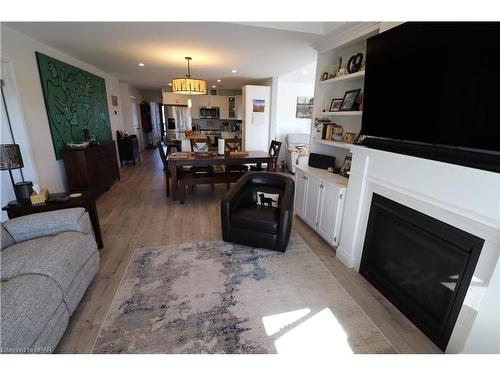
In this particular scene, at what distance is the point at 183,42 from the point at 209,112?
5482 mm

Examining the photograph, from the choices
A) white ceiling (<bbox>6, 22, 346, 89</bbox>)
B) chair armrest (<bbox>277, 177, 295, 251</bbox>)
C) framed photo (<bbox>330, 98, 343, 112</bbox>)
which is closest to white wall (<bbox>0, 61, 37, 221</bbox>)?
white ceiling (<bbox>6, 22, 346, 89</bbox>)

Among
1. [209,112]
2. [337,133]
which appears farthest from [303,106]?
[337,133]

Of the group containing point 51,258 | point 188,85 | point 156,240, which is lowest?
point 156,240

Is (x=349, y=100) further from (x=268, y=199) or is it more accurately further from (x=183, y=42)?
(x=183, y=42)

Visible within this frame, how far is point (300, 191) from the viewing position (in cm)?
328

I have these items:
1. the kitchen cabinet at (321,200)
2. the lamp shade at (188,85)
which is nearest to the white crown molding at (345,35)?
the kitchen cabinet at (321,200)

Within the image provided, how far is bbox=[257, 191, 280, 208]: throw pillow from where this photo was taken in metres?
2.73

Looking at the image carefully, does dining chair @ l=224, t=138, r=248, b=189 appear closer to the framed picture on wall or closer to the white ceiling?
the white ceiling

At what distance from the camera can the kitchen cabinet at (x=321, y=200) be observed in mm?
2476

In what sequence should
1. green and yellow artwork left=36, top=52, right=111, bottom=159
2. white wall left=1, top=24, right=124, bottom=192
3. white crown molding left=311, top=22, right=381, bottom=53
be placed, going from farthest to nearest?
green and yellow artwork left=36, top=52, right=111, bottom=159 < white wall left=1, top=24, right=124, bottom=192 < white crown molding left=311, top=22, right=381, bottom=53

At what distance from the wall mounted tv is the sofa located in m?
3.92

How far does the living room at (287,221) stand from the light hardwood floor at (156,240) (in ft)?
0.06

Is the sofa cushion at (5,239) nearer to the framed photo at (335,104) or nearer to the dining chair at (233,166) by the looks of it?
the dining chair at (233,166)
